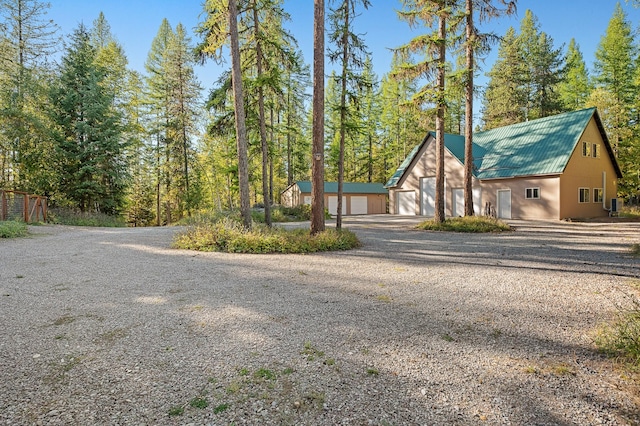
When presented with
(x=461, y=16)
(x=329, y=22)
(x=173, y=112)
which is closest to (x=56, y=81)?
(x=173, y=112)

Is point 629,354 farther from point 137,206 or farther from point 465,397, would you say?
point 137,206

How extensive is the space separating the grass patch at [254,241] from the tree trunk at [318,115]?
77 cm

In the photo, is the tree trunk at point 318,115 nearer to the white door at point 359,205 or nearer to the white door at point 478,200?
the white door at point 478,200

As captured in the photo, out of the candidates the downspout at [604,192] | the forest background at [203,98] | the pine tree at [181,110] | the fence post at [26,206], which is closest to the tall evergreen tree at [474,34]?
the forest background at [203,98]

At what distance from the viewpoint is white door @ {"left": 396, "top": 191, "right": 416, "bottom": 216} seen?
27.6 m

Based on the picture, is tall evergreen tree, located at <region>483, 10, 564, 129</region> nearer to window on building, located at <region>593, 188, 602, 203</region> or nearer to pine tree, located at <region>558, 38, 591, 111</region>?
pine tree, located at <region>558, 38, 591, 111</region>

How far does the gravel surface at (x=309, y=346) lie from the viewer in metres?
2.24

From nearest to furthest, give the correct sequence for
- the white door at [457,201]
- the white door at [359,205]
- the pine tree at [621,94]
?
the white door at [457,201]
the pine tree at [621,94]
the white door at [359,205]

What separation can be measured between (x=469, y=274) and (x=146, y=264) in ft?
21.8

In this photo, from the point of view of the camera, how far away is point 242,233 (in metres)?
9.48

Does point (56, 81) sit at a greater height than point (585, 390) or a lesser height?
greater

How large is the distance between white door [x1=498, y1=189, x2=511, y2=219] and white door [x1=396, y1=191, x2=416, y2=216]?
701 centimetres

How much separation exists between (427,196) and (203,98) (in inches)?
754

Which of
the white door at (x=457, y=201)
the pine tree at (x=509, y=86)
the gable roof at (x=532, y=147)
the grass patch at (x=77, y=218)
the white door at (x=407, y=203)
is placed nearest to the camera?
the grass patch at (x=77, y=218)
